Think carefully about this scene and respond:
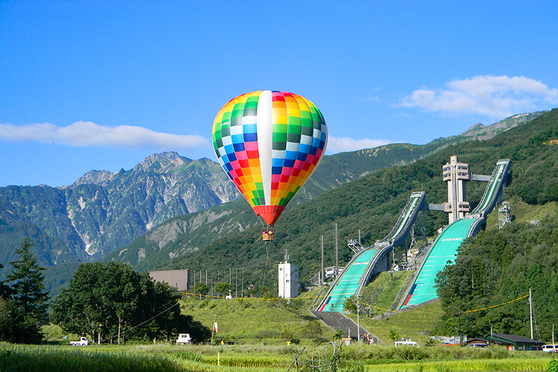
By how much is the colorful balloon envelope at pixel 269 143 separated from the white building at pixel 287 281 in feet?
213

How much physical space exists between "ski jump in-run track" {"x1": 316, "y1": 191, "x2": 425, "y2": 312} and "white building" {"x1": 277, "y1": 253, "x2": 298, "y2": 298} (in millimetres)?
11404

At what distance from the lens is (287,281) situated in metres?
114

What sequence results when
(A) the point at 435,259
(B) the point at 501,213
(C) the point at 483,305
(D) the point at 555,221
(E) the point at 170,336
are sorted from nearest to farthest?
(E) the point at 170,336
(C) the point at 483,305
(D) the point at 555,221
(A) the point at 435,259
(B) the point at 501,213

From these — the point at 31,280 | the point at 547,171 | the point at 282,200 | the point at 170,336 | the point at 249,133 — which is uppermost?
the point at 547,171

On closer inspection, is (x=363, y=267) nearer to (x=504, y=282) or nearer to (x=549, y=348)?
(x=504, y=282)

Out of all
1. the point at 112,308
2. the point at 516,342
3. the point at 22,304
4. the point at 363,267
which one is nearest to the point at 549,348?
the point at 516,342

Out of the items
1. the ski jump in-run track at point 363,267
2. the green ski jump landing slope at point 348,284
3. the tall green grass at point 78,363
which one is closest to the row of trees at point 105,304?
the green ski jump landing slope at point 348,284

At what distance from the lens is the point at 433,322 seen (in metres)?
77.1

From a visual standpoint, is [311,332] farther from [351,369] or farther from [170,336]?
[351,369]

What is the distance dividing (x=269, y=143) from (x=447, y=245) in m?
67.4

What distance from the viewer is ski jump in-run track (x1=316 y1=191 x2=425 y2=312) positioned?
309 ft

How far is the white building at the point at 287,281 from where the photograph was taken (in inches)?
4475

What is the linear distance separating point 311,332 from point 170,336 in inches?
574

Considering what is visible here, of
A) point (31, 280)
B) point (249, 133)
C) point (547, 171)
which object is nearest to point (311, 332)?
point (249, 133)
